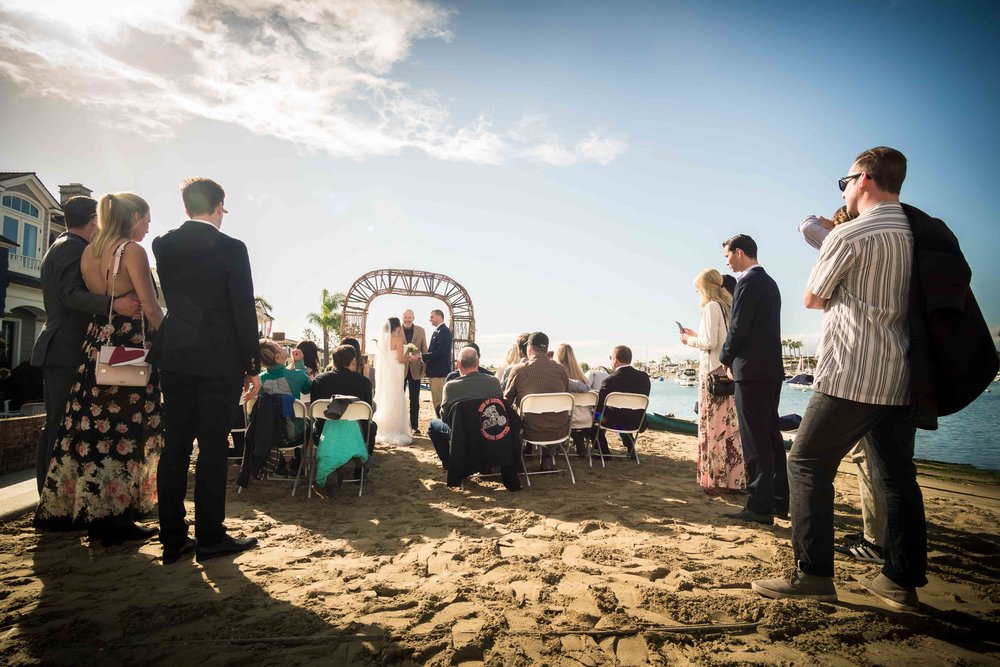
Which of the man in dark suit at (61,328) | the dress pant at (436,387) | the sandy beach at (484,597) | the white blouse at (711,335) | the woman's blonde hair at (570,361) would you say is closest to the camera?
the sandy beach at (484,597)

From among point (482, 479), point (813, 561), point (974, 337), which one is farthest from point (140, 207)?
point (974, 337)

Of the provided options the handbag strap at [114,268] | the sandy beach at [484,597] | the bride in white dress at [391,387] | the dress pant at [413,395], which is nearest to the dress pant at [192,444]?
the sandy beach at [484,597]

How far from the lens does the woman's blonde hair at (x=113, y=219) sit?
2.72 meters

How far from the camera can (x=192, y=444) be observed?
2.52 metres

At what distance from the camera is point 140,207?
283 centimetres

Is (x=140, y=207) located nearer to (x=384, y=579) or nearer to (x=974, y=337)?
(x=384, y=579)

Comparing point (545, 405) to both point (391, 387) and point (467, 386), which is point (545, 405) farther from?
point (391, 387)

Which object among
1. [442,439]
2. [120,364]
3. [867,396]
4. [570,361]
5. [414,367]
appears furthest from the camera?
[414,367]

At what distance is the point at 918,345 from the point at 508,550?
2241mm

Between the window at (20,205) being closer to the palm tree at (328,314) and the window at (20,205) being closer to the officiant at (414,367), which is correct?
the officiant at (414,367)

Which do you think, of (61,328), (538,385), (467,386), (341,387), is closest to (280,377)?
(341,387)

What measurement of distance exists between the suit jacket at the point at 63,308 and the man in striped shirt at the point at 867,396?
12.4ft

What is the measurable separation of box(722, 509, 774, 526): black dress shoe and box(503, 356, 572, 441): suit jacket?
1777 mm

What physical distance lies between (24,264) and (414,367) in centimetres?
1450
